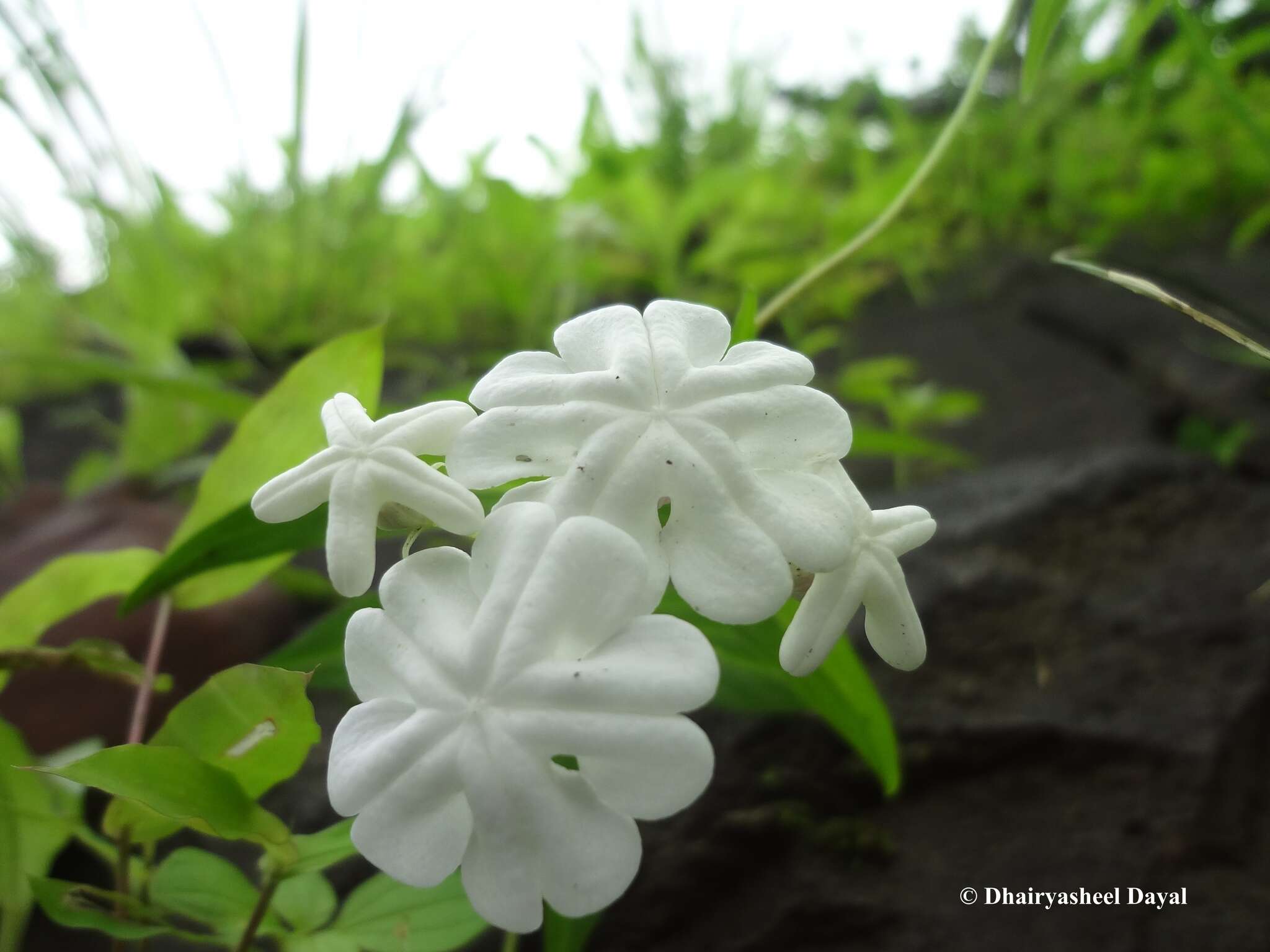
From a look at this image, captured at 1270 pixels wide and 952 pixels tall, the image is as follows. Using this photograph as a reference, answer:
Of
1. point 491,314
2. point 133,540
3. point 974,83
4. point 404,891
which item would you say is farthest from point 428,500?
point 491,314

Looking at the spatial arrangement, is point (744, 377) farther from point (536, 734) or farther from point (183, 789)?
point (183, 789)

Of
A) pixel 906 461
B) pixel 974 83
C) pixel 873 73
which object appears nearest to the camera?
pixel 974 83

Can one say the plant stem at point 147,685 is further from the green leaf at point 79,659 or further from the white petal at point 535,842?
the white petal at point 535,842

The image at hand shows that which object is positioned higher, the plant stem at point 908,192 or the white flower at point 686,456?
the plant stem at point 908,192

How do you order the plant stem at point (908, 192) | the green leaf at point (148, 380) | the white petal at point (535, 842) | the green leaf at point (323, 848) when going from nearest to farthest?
the white petal at point (535, 842) → the green leaf at point (323, 848) → the plant stem at point (908, 192) → the green leaf at point (148, 380)

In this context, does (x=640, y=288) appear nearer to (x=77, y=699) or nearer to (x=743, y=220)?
(x=743, y=220)

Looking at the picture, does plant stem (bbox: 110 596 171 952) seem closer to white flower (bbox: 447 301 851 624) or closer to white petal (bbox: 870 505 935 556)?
white flower (bbox: 447 301 851 624)

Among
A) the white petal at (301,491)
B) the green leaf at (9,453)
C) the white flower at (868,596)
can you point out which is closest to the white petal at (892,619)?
the white flower at (868,596)
